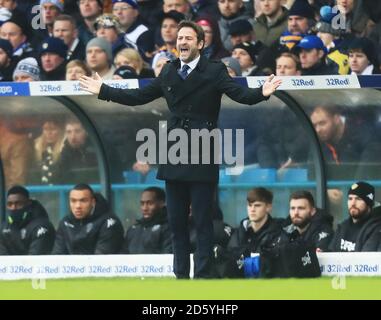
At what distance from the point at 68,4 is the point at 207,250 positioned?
7405mm

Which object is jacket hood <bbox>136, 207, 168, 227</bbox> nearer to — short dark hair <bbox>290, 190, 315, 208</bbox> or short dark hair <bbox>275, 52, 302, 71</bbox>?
short dark hair <bbox>290, 190, 315, 208</bbox>

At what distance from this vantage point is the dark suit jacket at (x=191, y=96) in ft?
31.6

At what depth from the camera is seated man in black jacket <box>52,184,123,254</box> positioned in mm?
12227

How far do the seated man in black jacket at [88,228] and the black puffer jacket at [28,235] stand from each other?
157mm

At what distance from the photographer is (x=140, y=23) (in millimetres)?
15438

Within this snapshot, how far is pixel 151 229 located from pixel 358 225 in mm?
1832

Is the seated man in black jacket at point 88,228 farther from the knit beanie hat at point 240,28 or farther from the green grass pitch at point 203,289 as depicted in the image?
the knit beanie hat at point 240,28

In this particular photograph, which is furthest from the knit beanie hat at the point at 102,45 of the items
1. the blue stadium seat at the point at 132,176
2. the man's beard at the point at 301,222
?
the man's beard at the point at 301,222

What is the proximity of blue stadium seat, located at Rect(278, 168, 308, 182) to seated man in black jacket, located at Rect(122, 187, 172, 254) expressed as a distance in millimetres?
1083

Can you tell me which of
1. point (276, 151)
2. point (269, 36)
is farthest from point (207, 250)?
point (269, 36)

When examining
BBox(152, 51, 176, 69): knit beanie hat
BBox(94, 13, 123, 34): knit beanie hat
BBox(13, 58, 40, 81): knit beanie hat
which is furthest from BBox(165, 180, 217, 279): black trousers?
BBox(94, 13, 123, 34): knit beanie hat

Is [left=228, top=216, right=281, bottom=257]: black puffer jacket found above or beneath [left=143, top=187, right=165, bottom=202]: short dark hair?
beneath

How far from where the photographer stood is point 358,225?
11.6m

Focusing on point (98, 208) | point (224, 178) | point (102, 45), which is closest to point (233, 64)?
point (224, 178)
